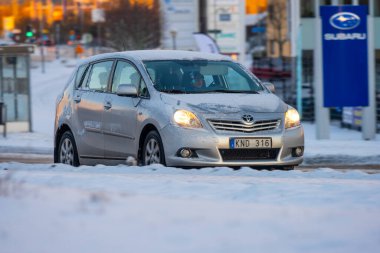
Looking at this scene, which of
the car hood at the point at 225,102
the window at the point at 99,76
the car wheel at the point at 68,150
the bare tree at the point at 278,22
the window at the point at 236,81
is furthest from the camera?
the bare tree at the point at 278,22

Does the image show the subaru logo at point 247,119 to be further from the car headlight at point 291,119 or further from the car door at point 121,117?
the car door at point 121,117

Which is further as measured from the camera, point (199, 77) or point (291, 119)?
point (199, 77)

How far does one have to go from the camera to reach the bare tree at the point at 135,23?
57556 mm

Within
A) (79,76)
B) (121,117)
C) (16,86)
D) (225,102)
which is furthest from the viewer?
(16,86)

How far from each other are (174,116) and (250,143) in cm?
80

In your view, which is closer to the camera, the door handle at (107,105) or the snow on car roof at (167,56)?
the door handle at (107,105)

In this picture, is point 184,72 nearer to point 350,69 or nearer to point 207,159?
point 207,159

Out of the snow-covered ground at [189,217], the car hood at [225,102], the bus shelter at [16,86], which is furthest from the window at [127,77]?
the bus shelter at [16,86]

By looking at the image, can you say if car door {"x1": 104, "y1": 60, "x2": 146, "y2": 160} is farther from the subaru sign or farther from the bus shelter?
the bus shelter

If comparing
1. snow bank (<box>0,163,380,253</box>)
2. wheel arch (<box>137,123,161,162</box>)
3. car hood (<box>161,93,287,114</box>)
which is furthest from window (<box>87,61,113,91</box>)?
snow bank (<box>0,163,380,253</box>)

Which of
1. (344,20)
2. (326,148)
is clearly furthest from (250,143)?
(344,20)

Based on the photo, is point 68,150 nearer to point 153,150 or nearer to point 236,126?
point 153,150

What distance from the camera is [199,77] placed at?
40.7ft

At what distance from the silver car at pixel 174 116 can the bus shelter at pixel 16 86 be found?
1512 cm
